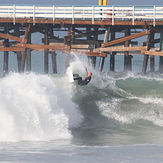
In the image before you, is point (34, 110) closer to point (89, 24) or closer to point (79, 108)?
point (79, 108)

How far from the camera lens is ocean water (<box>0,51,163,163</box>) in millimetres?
14992

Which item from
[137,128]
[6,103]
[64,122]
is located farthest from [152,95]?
[6,103]

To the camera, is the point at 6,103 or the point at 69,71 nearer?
the point at 6,103

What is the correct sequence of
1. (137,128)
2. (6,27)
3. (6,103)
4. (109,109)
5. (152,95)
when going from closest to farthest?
(6,103), (137,128), (109,109), (152,95), (6,27)

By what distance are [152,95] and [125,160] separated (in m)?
11.9

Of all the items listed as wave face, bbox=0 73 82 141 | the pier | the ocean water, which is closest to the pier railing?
the pier

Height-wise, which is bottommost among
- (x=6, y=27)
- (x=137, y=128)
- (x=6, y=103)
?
(x=137, y=128)

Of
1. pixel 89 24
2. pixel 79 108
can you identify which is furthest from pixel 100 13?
pixel 79 108

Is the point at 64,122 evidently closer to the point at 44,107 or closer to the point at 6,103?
the point at 44,107

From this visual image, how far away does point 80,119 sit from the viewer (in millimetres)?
22156

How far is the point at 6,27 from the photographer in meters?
Answer: 31.6

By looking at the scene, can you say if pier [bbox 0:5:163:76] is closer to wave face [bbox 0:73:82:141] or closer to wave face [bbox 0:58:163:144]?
wave face [bbox 0:58:163:144]

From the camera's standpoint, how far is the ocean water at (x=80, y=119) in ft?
49.2

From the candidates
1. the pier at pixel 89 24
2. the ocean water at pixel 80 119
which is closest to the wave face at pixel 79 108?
the ocean water at pixel 80 119
